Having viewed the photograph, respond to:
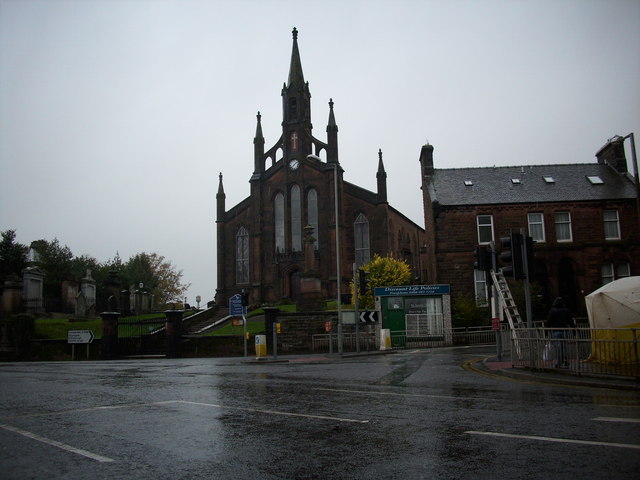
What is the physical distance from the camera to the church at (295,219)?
2149 inches

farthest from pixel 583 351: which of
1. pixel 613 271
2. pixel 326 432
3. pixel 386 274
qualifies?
pixel 386 274

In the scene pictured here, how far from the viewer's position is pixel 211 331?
1569 inches

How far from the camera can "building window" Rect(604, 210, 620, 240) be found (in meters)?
40.0

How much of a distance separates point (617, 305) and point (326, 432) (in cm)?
1081

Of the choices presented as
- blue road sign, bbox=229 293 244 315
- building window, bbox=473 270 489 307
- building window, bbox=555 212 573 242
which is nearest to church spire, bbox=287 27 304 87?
building window, bbox=473 270 489 307

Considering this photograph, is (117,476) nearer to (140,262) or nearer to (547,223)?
(547,223)

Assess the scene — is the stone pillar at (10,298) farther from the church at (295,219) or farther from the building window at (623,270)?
the building window at (623,270)

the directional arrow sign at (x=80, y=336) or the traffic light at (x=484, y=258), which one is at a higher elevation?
the traffic light at (x=484, y=258)

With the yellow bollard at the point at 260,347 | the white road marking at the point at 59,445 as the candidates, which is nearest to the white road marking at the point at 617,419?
the white road marking at the point at 59,445

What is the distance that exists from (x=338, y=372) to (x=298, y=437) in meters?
9.11

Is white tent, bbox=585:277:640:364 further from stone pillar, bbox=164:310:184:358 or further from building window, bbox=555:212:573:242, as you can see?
building window, bbox=555:212:573:242

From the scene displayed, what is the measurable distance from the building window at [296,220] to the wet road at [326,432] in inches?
1743

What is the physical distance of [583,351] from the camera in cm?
1242

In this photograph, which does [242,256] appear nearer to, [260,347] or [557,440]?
[260,347]
